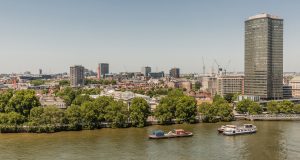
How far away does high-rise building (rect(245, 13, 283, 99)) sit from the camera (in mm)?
120000

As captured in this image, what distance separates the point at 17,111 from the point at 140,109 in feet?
80.4

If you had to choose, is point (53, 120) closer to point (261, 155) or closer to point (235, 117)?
point (261, 155)

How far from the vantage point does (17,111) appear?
74500 mm

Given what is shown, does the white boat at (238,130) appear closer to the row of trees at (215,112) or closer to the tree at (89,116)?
the row of trees at (215,112)

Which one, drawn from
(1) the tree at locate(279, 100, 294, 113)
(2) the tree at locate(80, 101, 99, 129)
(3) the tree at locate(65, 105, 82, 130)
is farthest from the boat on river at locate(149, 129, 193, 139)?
(1) the tree at locate(279, 100, 294, 113)

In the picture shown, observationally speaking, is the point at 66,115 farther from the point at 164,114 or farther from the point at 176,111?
the point at 176,111

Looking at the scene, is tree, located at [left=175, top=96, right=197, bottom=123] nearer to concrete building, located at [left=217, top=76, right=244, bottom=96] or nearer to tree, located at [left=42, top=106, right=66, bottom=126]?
tree, located at [left=42, top=106, right=66, bottom=126]

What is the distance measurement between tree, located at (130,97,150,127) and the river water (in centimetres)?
306

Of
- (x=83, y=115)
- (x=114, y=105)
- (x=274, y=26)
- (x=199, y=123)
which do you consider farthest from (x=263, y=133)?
(x=274, y=26)

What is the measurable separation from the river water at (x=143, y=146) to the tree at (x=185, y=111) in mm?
9186

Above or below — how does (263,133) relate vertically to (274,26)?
below

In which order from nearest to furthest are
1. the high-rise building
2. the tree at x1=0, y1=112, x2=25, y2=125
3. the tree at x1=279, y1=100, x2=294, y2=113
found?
the tree at x1=0, y1=112, x2=25, y2=125, the tree at x1=279, y1=100, x2=294, y2=113, the high-rise building

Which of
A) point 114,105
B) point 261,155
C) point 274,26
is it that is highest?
point 274,26

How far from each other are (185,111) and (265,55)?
51096 mm
